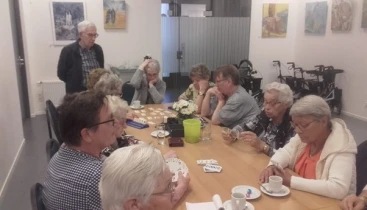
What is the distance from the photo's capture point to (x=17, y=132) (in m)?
4.10

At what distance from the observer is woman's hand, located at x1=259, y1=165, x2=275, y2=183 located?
5.96 feet

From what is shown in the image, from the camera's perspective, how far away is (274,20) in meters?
7.49

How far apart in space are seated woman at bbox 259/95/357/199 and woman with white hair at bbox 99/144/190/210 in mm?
951

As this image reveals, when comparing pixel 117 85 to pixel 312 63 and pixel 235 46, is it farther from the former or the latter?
pixel 312 63

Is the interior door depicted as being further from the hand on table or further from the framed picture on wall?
the hand on table

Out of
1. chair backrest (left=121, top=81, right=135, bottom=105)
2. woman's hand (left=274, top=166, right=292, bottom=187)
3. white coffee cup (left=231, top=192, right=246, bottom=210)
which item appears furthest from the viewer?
chair backrest (left=121, top=81, right=135, bottom=105)

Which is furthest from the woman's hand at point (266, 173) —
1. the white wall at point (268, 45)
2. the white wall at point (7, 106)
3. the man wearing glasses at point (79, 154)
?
the white wall at point (268, 45)

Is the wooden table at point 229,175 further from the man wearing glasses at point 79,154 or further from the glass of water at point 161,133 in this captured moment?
the man wearing glasses at point 79,154

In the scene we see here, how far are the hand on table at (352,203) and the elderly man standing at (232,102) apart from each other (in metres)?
1.52

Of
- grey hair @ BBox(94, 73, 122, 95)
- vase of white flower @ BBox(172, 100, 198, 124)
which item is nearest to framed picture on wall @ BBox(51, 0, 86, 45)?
grey hair @ BBox(94, 73, 122, 95)

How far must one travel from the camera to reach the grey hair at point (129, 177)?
38.8 inches

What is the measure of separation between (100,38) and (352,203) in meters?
5.41

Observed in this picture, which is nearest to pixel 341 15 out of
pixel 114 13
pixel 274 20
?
pixel 274 20

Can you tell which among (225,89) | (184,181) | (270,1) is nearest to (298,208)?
(184,181)
